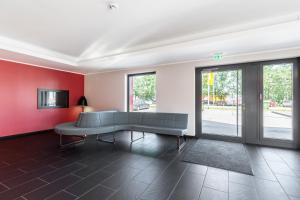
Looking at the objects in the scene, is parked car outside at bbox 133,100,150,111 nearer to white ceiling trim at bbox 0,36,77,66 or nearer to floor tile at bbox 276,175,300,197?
white ceiling trim at bbox 0,36,77,66

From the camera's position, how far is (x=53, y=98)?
18.3 ft

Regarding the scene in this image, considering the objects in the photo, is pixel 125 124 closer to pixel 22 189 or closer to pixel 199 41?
pixel 22 189

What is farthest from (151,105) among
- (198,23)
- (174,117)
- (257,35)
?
(257,35)

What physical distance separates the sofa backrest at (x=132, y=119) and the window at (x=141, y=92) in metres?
0.97

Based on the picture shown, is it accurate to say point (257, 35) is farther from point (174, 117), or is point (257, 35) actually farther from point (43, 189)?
point (43, 189)

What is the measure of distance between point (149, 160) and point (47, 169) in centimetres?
176

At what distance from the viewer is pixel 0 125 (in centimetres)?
426

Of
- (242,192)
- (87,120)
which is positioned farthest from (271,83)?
(87,120)

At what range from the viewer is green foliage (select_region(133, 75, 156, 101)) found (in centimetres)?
545

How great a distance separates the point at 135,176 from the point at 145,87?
3.69 meters

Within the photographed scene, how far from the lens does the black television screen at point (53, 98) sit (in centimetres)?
519

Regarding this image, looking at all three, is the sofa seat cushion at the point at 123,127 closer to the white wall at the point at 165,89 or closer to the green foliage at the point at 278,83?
the white wall at the point at 165,89

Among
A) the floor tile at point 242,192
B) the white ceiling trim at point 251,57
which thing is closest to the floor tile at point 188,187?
the floor tile at point 242,192

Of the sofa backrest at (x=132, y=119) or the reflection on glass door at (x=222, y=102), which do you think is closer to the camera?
the sofa backrest at (x=132, y=119)
